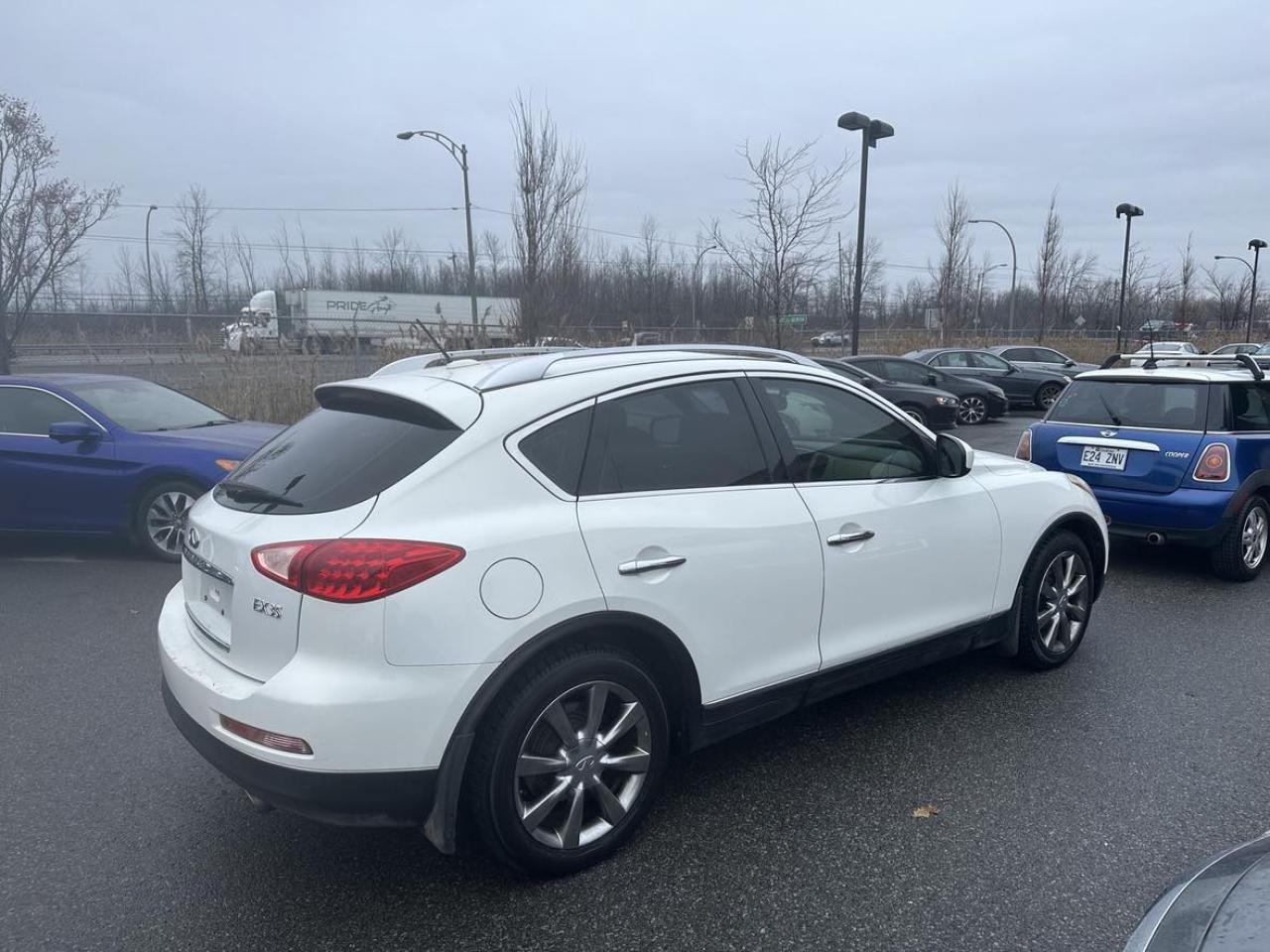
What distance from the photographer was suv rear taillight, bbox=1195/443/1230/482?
252 inches

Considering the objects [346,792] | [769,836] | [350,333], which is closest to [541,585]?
[346,792]

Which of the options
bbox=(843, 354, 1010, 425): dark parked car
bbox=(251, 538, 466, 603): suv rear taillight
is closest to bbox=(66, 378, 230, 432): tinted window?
bbox=(251, 538, 466, 603): suv rear taillight

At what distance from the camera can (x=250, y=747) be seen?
8.98ft

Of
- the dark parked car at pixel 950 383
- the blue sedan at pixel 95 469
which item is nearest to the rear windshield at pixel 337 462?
the blue sedan at pixel 95 469

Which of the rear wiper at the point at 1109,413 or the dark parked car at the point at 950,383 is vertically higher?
the rear wiper at the point at 1109,413

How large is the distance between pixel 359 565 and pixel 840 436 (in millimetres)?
2160

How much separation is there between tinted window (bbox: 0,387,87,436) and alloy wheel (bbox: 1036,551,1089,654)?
23.5ft

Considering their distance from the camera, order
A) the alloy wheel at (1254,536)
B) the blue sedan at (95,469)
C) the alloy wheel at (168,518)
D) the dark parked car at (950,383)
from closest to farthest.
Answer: the alloy wheel at (1254,536), the blue sedan at (95,469), the alloy wheel at (168,518), the dark parked car at (950,383)

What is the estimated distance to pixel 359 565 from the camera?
264 centimetres

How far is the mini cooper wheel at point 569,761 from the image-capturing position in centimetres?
280

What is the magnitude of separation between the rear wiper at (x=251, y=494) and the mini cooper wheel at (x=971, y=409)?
17792 mm

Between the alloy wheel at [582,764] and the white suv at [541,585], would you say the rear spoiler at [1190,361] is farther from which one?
the alloy wheel at [582,764]

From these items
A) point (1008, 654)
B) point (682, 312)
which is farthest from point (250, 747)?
point (682, 312)

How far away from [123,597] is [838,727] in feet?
16.4
